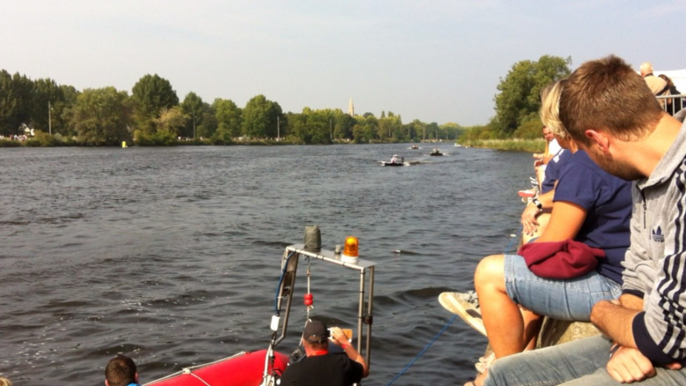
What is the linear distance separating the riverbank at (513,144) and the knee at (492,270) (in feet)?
233

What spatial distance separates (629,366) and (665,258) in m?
0.48

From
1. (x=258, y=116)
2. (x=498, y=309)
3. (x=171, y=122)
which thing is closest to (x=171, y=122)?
(x=171, y=122)

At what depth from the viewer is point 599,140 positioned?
2.39m

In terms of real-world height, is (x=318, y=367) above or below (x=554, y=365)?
below

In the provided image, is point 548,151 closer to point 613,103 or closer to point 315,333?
point 315,333

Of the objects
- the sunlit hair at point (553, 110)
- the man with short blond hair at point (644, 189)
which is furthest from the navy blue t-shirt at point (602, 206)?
the man with short blond hair at point (644, 189)

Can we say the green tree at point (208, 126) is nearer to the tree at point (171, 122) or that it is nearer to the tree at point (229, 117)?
the tree at point (229, 117)

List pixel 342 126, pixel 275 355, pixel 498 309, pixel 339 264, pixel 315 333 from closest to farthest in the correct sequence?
pixel 498 309 → pixel 315 333 → pixel 339 264 → pixel 275 355 → pixel 342 126

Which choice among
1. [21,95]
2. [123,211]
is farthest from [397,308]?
[21,95]

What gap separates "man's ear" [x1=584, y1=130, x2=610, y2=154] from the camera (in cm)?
238

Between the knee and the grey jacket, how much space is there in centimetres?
100

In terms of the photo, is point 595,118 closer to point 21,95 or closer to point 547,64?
point 547,64

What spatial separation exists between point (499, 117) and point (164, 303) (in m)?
94.9

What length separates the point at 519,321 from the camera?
3662 mm
